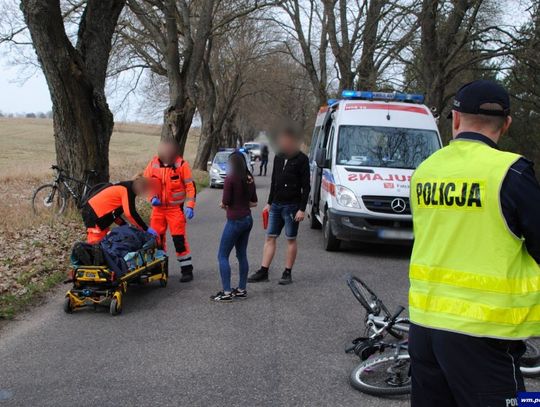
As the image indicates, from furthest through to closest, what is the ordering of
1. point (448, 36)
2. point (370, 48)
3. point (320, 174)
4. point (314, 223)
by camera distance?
point (370, 48), point (448, 36), point (314, 223), point (320, 174)

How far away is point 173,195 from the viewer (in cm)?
745

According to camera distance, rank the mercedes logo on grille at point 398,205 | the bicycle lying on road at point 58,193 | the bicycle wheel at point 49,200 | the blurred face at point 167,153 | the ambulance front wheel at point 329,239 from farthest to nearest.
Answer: the bicycle wheel at point 49,200, the bicycle lying on road at point 58,193, the ambulance front wheel at point 329,239, the mercedes logo on grille at point 398,205, the blurred face at point 167,153

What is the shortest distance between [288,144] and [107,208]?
96.4 inches

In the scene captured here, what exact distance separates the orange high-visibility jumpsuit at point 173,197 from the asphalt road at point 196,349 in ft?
1.75

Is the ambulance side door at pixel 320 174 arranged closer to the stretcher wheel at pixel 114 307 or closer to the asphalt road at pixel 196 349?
the asphalt road at pixel 196 349

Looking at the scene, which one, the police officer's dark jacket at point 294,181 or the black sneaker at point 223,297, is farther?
the police officer's dark jacket at point 294,181

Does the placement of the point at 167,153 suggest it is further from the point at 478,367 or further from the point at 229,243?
the point at 478,367

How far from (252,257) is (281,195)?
2037mm

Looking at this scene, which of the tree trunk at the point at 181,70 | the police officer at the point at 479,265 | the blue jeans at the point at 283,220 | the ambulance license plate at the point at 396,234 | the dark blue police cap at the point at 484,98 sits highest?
the tree trunk at the point at 181,70

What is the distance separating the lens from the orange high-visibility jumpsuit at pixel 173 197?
7430 millimetres

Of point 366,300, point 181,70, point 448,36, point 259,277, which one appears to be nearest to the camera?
point 366,300

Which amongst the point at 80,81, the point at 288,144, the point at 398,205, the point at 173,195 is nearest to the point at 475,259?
the point at 288,144

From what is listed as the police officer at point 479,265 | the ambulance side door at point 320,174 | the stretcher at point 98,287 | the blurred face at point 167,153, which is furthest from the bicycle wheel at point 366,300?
the ambulance side door at point 320,174

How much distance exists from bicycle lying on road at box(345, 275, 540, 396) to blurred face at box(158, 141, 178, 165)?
3.50 metres
